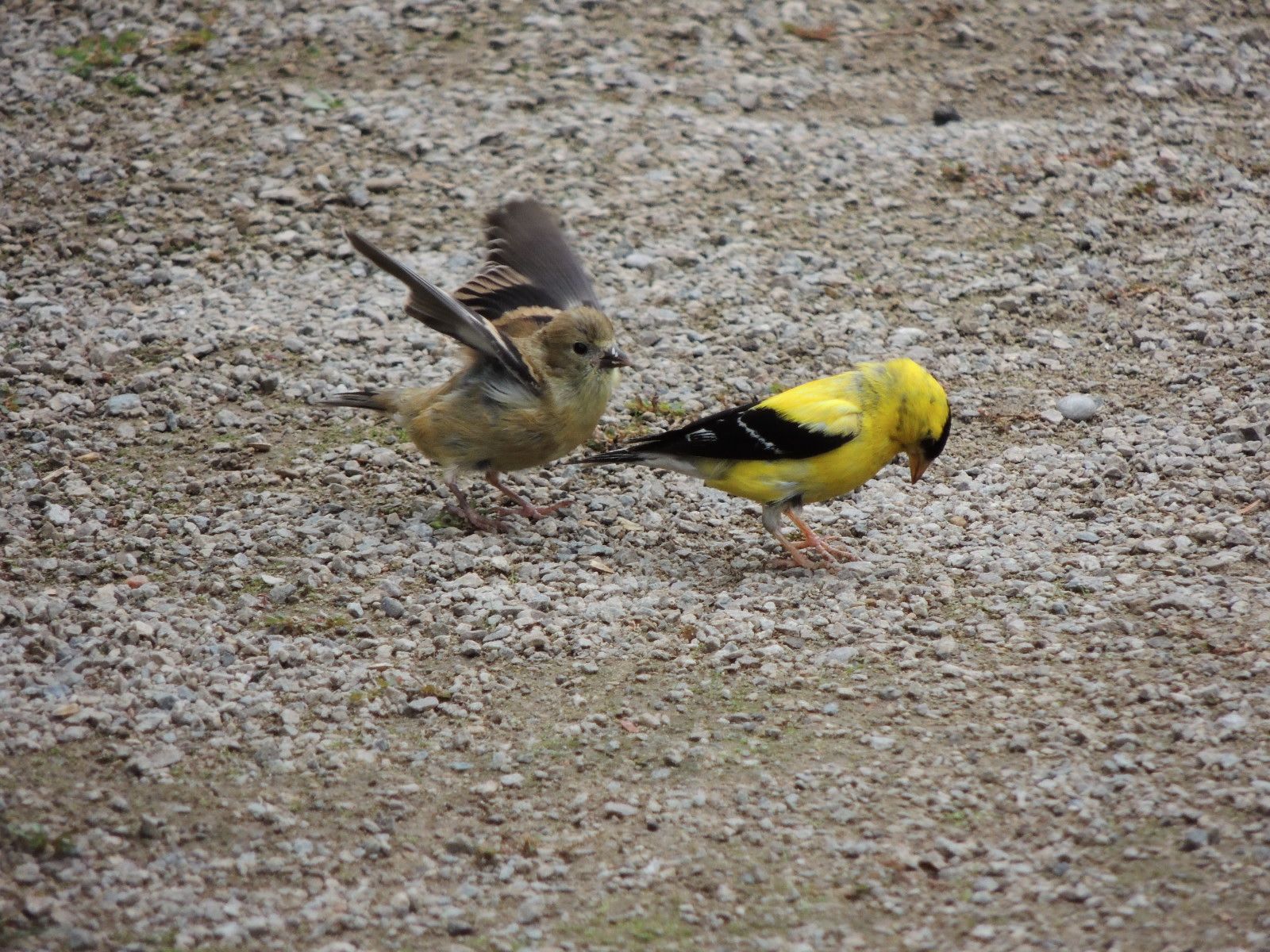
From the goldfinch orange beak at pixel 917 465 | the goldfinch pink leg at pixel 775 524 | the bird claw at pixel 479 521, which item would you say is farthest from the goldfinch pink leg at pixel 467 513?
the goldfinch orange beak at pixel 917 465

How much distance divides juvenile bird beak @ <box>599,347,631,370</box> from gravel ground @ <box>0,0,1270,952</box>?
0.75 metres

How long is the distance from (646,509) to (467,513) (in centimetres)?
96

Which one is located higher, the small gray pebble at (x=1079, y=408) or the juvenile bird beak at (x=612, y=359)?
the juvenile bird beak at (x=612, y=359)

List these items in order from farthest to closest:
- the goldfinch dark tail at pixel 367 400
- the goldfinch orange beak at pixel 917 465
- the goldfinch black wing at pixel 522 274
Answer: the goldfinch black wing at pixel 522 274 → the goldfinch dark tail at pixel 367 400 → the goldfinch orange beak at pixel 917 465

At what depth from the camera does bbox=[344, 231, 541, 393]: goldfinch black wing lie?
20.5 ft

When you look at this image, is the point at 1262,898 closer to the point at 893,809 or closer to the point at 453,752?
the point at 893,809

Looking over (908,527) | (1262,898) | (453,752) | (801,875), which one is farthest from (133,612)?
(1262,898)

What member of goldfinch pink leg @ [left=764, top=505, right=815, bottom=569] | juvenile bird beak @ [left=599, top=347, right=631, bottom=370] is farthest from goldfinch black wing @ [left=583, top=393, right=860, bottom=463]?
juvenile bird beak @ [left=599, top=347, right=631, bottom=370]

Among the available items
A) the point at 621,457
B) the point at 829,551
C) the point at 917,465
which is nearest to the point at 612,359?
the point at 621,457

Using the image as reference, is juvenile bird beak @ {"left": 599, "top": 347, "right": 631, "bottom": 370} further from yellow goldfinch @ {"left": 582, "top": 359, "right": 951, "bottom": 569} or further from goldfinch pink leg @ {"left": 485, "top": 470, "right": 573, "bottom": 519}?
goldfinch pink leg @ {"left": 485, "top": 470, "right": 573, "bottom": 519}

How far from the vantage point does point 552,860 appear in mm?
4484

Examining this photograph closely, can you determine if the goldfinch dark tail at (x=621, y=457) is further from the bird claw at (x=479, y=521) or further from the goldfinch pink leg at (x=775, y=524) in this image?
the goldfinch pink leg at (x=775, y=524)

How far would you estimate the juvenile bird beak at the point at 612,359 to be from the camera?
22.5 ft

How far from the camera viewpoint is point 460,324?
650cm
